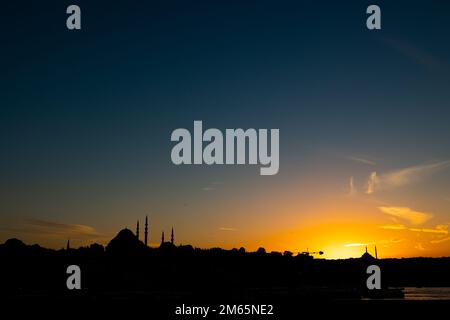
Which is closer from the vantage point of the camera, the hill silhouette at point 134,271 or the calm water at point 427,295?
the calm water at point 427,295

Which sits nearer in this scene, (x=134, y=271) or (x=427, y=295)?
(x=427, y=295)

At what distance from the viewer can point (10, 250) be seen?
647 ft

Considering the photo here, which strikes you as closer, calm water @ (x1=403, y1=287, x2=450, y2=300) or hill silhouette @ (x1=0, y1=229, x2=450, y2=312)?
calm water @ (x1=403, y1=287, x2=450, y2=300)

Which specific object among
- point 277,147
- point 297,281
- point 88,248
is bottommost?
point 297,281

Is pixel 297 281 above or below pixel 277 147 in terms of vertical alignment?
below
